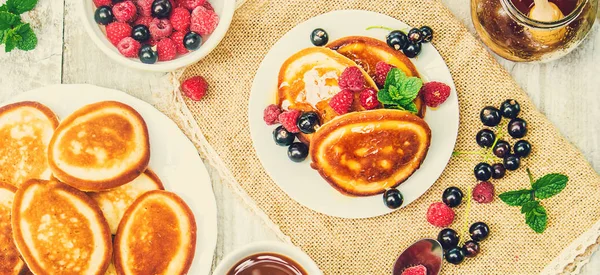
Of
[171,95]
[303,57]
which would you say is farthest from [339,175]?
[171,95]

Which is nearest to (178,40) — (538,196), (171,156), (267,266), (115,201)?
(171,156)

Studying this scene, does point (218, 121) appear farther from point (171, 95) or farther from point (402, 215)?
point (402, 215)

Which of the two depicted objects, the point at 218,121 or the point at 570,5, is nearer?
the point at 570,5

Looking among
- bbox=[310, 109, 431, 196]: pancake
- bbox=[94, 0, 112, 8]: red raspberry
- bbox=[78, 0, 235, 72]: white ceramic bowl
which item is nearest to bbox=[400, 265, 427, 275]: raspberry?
bbox=[310, 109, 431, 196]: pancake

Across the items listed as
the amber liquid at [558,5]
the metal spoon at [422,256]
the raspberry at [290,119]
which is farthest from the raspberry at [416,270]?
the amber liquid at [558,5]

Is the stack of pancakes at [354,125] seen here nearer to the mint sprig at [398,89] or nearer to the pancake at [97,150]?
the mint sprig at [398,89]

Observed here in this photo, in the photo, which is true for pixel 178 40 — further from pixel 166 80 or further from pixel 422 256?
pixel 422 256
